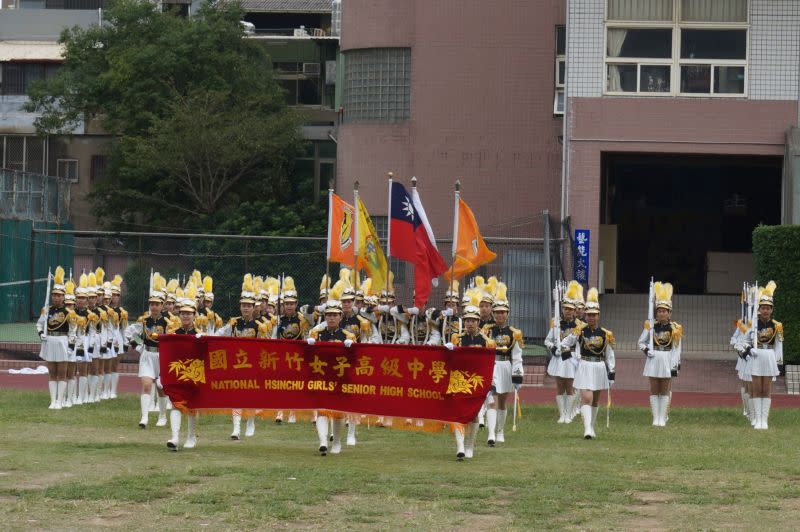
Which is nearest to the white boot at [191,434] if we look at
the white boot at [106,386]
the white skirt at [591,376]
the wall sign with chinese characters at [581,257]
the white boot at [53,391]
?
the white skirt at [591,376]

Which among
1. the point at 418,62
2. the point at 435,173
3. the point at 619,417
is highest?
the point at 418,62

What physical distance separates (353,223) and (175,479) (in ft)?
20.7

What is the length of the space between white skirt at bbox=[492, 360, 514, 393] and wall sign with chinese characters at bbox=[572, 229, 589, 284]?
41.4 feet

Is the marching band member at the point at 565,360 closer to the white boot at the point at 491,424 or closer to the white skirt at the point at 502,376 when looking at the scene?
the white skirt at the point at 502,376

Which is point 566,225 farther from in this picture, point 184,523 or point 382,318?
point 184,523

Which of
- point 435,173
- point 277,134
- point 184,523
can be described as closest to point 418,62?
point 435,173

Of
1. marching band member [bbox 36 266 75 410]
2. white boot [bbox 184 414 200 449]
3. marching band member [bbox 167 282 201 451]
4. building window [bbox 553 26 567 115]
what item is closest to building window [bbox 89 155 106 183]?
building window [bbox 553 26 567 115]

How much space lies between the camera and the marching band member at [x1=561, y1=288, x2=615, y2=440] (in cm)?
2283

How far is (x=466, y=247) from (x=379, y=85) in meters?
19.3

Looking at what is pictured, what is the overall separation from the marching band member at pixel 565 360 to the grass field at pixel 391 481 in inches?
90.3

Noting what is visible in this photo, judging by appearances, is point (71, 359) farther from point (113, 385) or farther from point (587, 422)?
point (587, 422)

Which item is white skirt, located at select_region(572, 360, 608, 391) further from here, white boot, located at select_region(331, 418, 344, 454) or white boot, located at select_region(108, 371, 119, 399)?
white boot, located at select_region(108, 371, 119, 399)

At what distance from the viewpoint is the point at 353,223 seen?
2120 centimetres

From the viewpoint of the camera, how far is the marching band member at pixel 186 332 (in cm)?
1873
